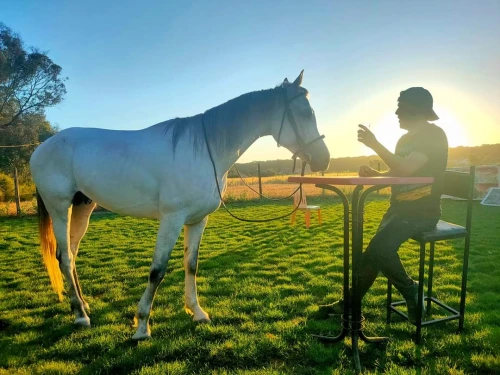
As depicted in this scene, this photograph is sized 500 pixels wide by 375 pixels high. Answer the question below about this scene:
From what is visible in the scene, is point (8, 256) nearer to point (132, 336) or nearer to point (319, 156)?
point (132, 336)

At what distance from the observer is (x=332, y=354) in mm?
2582

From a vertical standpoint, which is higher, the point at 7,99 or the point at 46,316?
the point at 7,99

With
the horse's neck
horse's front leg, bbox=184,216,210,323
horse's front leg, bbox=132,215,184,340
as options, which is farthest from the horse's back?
horse's front leg, bbox=184,216,210,323

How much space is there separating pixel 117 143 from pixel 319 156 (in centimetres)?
188

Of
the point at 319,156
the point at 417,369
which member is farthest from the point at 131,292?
the point at 417,369

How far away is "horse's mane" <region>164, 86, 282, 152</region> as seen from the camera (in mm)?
3031

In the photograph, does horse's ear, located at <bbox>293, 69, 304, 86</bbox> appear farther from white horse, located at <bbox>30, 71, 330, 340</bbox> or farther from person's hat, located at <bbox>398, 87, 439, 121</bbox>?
person's hat, located at <bbox>398, 87, 439, 121</bbox>

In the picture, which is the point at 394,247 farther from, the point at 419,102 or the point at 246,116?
the point at 246,116

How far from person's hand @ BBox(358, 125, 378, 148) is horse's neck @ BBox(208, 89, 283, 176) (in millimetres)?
777

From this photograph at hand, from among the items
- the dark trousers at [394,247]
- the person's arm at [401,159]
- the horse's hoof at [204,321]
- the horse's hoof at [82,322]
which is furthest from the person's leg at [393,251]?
the horse's hoof at [82,322]

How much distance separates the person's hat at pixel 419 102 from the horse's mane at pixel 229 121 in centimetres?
110

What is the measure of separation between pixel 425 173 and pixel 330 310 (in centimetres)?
171

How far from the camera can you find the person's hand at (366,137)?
8.36ft

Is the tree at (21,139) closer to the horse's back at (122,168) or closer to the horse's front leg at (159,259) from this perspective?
the horse's back at (122,168)
